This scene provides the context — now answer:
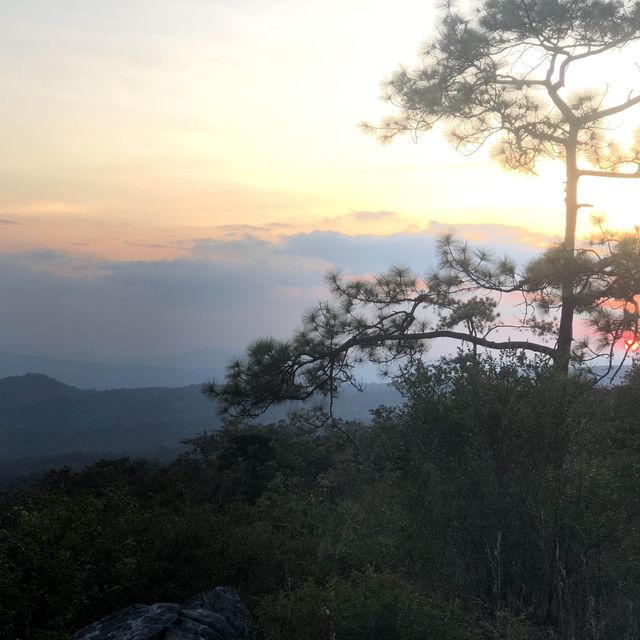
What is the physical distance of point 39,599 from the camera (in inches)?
224

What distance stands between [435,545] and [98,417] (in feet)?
572

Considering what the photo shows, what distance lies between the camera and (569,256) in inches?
449

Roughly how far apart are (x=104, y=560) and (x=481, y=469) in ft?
11.4

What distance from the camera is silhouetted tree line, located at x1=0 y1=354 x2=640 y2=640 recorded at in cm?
557

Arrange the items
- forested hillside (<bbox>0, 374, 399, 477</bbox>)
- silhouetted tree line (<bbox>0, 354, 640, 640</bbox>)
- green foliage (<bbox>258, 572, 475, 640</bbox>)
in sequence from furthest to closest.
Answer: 1. forested hillside (<bbox>0, 374, 399, 477</bbox>)
2. silhouetted tree line (<bbox>0, 354, 640, 640</bbox>)
3. green foliage (<bbox>258, 572, 475, 640</bbox>)

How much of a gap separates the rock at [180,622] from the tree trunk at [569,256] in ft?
19.2

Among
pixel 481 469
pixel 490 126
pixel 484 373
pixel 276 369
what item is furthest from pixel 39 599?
pixel 490 126

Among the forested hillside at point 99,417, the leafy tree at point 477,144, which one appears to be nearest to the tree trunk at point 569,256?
the leafy tree at point 477,144

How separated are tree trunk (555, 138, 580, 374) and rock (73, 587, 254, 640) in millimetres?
5841

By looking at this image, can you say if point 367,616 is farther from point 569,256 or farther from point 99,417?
point 99,417

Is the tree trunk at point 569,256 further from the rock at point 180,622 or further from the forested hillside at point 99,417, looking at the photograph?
the forested hillside at point 99,417

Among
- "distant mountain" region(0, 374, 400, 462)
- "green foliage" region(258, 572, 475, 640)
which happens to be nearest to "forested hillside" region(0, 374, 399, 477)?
"distant mountain" region(0, 374, 400, 462)

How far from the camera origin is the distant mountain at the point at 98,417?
138 meters

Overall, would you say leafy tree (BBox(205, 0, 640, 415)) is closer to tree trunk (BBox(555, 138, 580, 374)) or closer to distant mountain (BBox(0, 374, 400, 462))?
tree trunk (BBox(555, 138, 580, 374))
